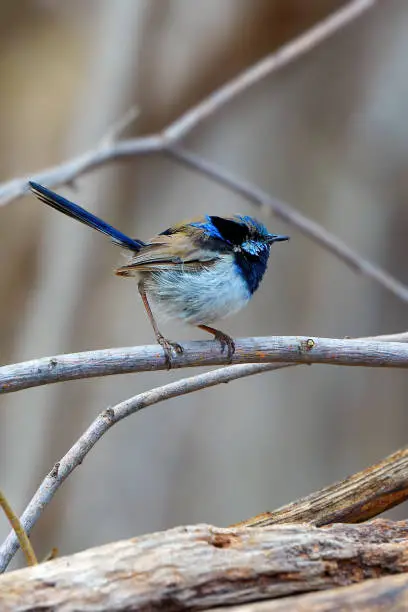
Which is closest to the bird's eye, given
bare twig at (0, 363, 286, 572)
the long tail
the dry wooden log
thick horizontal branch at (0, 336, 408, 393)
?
the long tail

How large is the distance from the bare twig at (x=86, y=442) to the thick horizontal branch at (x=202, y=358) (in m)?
0.15

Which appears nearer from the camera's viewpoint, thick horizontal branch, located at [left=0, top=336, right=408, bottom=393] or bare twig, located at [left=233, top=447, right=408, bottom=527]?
thick horizontal branch, located at [left=0, top=336, right=408, bottom=393]

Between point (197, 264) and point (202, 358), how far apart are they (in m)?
0.54

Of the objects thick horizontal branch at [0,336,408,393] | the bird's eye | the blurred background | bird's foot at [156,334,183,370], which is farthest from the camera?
the blurred background

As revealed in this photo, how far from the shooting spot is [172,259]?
2.48 metres

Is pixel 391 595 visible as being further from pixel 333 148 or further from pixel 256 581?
pixel 333 148

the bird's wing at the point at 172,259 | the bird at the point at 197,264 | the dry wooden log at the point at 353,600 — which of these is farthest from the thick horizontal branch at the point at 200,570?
the bird's wing at the point at 172,259

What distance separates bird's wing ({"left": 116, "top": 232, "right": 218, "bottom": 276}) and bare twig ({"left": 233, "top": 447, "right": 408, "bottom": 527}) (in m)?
0.82

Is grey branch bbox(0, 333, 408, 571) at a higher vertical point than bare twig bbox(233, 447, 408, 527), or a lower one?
higher

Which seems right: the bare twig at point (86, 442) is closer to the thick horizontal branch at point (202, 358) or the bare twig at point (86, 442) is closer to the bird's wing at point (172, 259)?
the thick horizontal branch at point (202, 358)

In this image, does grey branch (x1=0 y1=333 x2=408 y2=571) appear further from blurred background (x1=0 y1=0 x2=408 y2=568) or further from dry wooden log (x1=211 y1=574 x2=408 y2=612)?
blurred background (x1=0 y1=0 x2=408 y2=568)

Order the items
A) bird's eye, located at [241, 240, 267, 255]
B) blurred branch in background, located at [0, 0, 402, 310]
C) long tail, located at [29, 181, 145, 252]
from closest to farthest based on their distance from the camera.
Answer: long tail, located at [29, 181, 145, 252], bird's eye, located at [241, 240, 267, 255], blurred branch in background, located at [0, 0, 402, 310]

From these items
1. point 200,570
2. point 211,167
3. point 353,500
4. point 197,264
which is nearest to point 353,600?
point 200,570

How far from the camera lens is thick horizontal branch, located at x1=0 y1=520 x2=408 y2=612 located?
146cm
